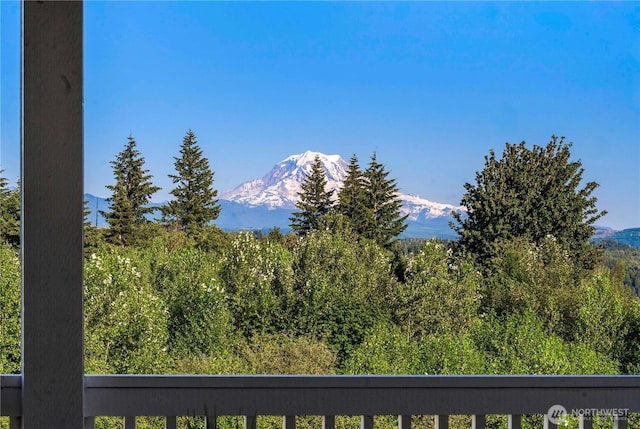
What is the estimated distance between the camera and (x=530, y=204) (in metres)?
3.51

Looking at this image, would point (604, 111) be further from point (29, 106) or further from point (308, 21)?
point (29, 106)

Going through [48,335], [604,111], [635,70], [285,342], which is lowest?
[285,342]

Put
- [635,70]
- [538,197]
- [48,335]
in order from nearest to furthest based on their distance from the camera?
[48,335] → [538,197] → [635,70]

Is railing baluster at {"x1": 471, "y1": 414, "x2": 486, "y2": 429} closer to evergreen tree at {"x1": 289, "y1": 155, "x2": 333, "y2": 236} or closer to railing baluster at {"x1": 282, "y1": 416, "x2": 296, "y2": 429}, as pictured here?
railing baluster at {"x1": 282, "y1": 416, "x2": 296, "y2": 429}

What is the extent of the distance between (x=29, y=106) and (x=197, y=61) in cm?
330

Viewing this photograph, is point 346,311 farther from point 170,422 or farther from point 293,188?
point 170,422

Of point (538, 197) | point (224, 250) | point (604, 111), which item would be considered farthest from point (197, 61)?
point (604, 111)

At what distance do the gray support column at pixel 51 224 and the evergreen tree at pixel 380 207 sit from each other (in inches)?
104

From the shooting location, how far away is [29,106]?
855mm

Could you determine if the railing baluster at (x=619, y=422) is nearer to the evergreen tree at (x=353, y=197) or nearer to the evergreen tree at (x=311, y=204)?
the evergreen tree at (x=353, y=197)

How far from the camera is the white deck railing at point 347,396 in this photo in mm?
885

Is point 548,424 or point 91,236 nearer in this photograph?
point 548,424

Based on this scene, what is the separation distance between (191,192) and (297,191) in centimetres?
70

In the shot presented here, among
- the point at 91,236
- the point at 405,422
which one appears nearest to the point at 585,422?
the point at 405,422
